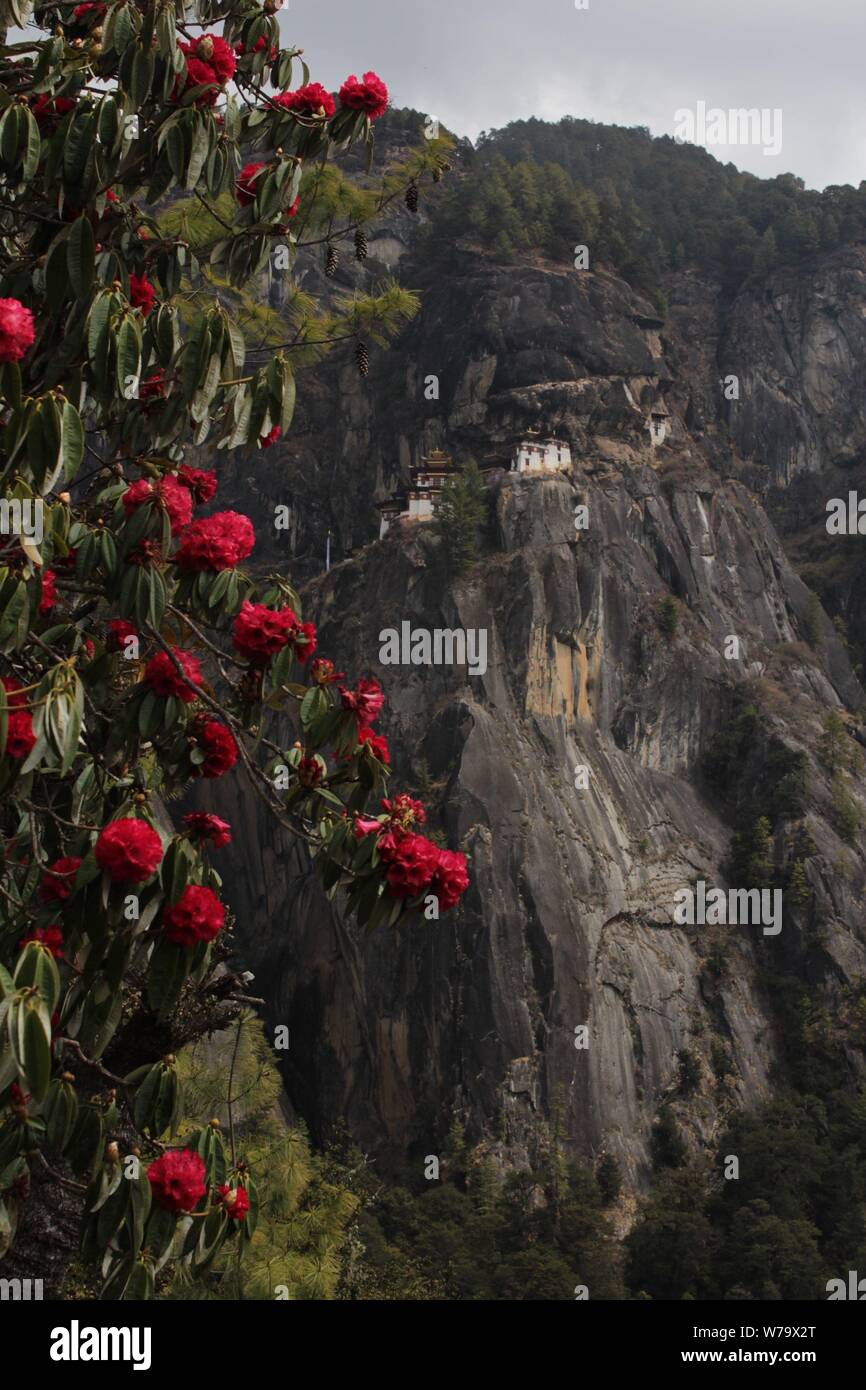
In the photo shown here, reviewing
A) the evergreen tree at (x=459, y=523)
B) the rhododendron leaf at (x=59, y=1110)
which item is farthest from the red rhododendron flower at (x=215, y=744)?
the evergreen tree at (x=459, y=523)

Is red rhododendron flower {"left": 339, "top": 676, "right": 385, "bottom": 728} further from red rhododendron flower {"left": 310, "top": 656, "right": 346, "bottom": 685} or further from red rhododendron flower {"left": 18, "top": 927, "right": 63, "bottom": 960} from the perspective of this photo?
red rhododendron flower {"left": 18, "top": 927, "right": 63, "bottom": 960}

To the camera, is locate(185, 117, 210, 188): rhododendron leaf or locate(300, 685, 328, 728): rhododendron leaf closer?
locate(300, 685, 328, 728): rhododendron leaf

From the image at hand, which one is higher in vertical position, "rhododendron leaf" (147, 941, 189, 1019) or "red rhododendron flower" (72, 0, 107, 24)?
"red rhododendron flower" (72, 0, 107, 24)

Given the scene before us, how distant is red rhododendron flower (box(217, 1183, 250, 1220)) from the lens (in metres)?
3.97

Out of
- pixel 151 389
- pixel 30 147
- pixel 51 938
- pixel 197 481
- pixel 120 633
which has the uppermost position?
pixel 30 147

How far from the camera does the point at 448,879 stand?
372cm

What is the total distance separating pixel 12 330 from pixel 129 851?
4.13 ft

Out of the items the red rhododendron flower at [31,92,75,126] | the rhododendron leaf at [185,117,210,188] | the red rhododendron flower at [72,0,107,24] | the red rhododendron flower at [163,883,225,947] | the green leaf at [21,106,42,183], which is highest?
the red rhododendron flower at [72,0,107,24]

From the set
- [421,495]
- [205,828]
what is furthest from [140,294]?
[421,495]

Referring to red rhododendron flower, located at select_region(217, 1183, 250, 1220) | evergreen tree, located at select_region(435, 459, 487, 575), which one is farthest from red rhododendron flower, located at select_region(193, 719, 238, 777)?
evergreen tree, located at select_region(435, 459, 487, 575)

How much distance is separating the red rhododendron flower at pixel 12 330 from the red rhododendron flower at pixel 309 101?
1.88 meters

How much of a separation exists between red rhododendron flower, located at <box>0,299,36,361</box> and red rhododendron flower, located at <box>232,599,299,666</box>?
950 mm

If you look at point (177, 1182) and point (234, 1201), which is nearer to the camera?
point (177, 1182)

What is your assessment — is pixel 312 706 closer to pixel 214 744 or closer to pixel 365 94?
pixel 214 744
